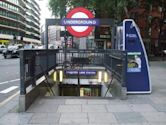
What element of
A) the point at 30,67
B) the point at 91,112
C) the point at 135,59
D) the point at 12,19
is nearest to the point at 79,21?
the point at 135,59

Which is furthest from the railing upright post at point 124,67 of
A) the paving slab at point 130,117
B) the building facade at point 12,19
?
the building facade at point 12,19

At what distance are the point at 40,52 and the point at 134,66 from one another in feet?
9.69

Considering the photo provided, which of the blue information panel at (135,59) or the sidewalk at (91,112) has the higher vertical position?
the blue information panel at (135,59)

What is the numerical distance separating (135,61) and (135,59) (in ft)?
0.22

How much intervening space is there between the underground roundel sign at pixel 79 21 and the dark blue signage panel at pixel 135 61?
2733 mm

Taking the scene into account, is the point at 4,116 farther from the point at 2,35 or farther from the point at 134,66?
the point at 2,35

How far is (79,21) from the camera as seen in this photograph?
42.2 ft

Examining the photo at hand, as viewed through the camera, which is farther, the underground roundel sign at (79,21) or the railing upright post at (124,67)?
the underground roundel sign at (79,21)

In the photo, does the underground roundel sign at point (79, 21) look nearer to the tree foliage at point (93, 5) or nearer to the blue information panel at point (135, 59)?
the blue information panel at point (135, 59)

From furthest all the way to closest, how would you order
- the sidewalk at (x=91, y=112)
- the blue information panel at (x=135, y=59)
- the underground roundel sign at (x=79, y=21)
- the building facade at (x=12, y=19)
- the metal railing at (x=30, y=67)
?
1. the building facade at (x=12, y=19)
2. the underground roundel sign at (x=79, y=21)
3. the blue information panel at (x=135, y=59)
4. the metal railing at (x=30, y=67)
5. the sidewalk at (x=91, y=112)

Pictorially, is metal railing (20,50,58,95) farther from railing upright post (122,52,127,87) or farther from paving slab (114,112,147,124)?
railing upright post (122,52,127,87)

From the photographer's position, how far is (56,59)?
15.9 meters

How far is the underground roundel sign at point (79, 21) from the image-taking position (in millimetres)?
12859

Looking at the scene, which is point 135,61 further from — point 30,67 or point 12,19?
point 12,19
